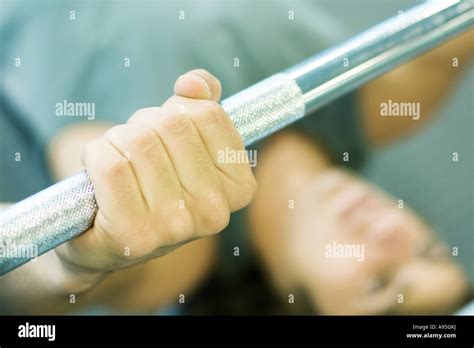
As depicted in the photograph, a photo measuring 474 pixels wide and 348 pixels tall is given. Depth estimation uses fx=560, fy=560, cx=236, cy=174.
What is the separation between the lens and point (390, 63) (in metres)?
0.38

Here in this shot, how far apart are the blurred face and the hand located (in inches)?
16.2

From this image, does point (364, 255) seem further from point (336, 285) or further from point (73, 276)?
point (73, 276)

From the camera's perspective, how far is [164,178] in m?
0.31

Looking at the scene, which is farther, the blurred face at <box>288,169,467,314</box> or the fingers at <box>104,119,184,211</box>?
the blurred face at <box>288,169,467,314</box>

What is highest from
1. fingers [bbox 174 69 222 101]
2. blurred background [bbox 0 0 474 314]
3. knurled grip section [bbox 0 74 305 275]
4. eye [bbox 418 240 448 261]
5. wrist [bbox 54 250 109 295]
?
blurred background [bbox 0 0 474 314]

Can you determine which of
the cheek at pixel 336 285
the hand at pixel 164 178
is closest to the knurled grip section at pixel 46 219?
the hand at pixel 164 178

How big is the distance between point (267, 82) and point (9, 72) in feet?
1.62

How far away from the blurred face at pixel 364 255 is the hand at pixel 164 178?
1.35 ft

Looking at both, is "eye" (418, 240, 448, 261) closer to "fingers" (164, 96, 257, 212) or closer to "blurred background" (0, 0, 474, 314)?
"blurred background" (0, 0, 474, 314)

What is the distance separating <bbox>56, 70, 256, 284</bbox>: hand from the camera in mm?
304

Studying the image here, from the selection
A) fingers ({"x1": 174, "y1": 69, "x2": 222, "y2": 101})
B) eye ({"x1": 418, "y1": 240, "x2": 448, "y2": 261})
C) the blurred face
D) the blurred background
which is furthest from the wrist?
eye ({"x1": 418, "y1": 240, "x2": 448, "y2": 261})
